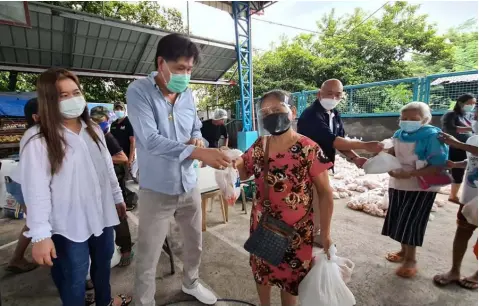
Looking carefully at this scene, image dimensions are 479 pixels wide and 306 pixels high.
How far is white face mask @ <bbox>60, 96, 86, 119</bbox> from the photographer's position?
1.49 m

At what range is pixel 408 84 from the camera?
20.8 feet

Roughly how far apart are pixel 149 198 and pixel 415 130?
2.30 meters

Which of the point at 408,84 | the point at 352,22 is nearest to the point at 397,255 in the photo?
the point at 408,84

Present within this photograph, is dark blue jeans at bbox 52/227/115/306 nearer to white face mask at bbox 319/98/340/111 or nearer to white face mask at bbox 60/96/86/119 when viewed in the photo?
white face mask at bbox 60/96/86/119

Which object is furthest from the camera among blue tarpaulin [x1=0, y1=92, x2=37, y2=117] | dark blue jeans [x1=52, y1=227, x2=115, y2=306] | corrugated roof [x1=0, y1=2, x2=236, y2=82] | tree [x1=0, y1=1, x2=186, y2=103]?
tree [x1=0, y1=1, x2=186, y2=103]

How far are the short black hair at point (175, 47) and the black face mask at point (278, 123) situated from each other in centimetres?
67

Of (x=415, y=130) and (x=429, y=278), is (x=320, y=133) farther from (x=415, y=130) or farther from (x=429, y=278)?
(x=429, y=278)

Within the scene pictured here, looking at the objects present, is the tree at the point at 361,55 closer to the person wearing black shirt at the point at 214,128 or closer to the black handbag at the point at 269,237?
the person wearing black shirt at the point at 214,128

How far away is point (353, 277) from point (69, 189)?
98.1 inches

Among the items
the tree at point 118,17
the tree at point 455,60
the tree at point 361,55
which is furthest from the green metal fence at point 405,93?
the tree at point 455,60

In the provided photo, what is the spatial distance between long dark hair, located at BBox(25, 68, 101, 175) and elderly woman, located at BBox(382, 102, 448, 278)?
2569 mm

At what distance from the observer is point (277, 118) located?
1547mm

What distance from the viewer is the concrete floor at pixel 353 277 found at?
221cm

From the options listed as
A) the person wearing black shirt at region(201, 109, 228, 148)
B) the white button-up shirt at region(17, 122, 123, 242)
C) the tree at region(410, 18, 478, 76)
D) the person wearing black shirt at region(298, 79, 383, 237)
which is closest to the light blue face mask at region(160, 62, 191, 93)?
the white button-up shirt at region(17, 122, 123, 242)
